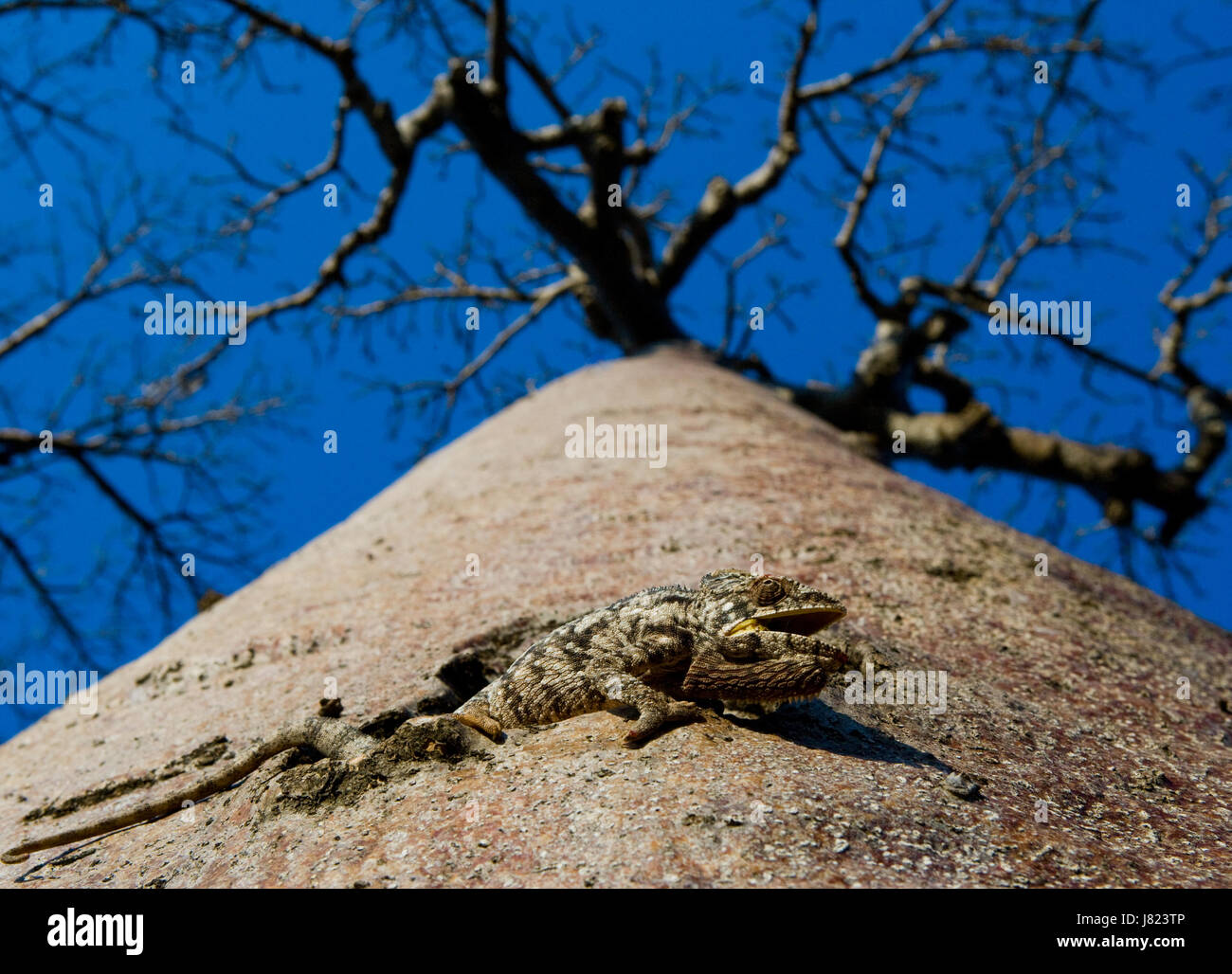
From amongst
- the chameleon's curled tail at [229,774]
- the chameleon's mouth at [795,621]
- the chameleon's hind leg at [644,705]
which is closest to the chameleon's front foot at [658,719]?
the chameleon's hind leg at [644,705]

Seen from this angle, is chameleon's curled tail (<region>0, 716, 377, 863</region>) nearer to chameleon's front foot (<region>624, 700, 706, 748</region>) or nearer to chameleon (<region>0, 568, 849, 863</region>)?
chameleon (<region>0, 568, 849, 863</region>)

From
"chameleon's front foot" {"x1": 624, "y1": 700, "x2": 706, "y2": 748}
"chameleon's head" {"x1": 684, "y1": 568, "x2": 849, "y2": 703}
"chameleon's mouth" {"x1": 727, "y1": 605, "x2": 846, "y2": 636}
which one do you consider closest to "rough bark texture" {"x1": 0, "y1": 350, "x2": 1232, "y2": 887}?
"chameleon's front foot" {"x1": 624, "y1": 700, "x2": 706, "y2": 748}

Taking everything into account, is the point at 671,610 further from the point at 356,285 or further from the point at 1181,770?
the point at 356,285

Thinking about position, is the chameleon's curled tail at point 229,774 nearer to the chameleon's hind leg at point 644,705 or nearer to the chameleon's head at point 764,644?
the chameleon's hind leg at point 644,705

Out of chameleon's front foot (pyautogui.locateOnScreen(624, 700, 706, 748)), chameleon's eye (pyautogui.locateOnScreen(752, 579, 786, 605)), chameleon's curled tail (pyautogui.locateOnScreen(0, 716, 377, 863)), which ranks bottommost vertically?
chameleon's curled tail (pyautogui.locateOnScreen(0, 716, 377, 863))
